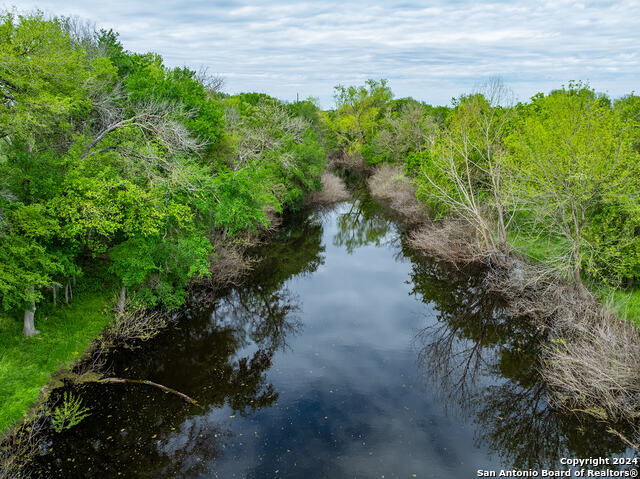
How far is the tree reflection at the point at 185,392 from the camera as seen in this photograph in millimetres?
13273

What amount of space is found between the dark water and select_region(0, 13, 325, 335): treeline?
4597mm

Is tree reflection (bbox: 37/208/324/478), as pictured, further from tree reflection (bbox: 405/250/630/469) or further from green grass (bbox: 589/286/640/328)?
green grass (bbox: 589/286/640/328)

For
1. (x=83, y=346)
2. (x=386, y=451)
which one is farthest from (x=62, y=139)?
(x=386, y=451)

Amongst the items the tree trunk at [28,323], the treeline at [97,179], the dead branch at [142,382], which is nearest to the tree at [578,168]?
the treeline at [97,179]

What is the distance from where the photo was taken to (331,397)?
16766mm

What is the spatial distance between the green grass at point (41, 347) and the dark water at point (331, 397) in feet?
6.33

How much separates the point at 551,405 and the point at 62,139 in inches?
1038

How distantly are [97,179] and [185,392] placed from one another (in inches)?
395

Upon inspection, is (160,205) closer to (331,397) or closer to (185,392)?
(185,392)

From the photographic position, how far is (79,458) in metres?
13.3

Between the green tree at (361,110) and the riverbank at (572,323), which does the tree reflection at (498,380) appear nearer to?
the riverbank at (572,323)

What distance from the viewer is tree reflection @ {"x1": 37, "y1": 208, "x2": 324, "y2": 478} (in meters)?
13.3

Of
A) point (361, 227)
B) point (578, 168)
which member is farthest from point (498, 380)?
point (361, 227)

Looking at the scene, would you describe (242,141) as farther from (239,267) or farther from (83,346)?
(83,346)
